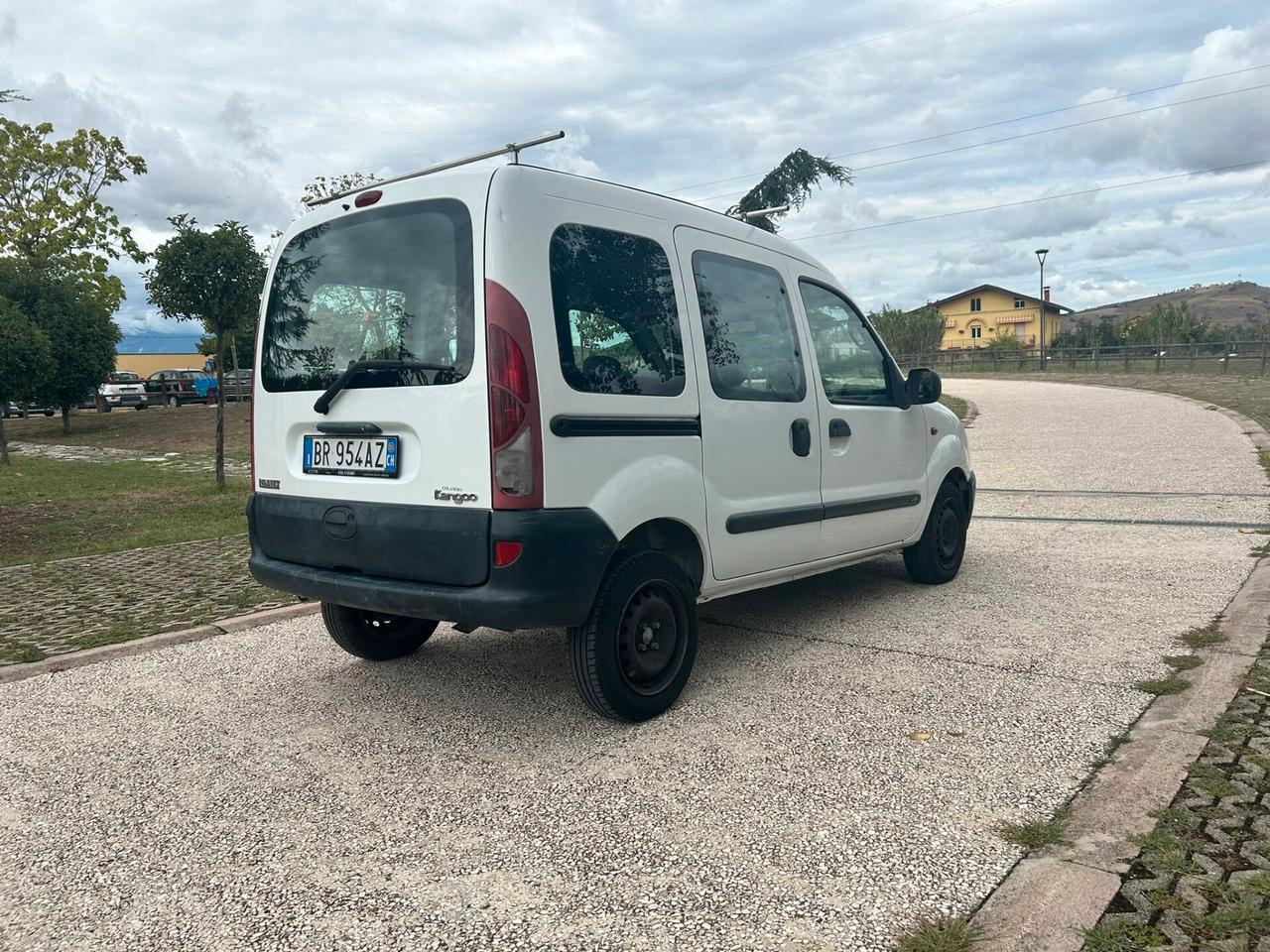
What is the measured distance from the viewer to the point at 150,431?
79.6 ft

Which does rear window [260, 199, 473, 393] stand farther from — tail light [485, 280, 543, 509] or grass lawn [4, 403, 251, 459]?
grass lawn [4, 403, 251, 459]

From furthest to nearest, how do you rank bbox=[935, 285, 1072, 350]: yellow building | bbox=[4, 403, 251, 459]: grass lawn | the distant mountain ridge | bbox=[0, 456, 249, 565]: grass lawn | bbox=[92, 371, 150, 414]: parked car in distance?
1. the distant mountain ridge
2. bbox=[935, 285, 1072, 350]: yellow building
3. bbox=[92, 371, 150, 414]: parked car in distance
4. bbox=[4, 403, 251, 459]: grass lawn
5. bbox=[0, 456, 249, 565]: grass lawn

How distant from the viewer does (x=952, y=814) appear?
2.88 m

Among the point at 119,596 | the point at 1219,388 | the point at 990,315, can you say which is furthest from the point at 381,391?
the point at 990,315

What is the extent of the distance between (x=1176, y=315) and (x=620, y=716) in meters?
63.1

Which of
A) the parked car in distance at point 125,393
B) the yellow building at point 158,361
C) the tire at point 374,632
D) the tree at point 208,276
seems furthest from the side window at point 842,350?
the yellow building at point 158,361

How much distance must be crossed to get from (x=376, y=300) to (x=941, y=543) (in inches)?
154

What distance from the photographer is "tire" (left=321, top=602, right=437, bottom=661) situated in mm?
4594

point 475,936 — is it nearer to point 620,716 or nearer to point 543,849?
point 543,849

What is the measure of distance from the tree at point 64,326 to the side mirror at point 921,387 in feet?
70.5

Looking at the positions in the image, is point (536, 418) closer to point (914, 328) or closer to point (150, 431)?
point (150, 431)

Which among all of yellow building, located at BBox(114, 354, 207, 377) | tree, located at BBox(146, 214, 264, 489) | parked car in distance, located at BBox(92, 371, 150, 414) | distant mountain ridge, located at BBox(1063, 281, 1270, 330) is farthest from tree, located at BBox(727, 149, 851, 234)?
distant mountain ridge, located at BBox(1063, 281, 1270, 330)

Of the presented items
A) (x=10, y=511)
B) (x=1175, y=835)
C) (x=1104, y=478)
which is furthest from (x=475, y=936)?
(x=10, y=511)

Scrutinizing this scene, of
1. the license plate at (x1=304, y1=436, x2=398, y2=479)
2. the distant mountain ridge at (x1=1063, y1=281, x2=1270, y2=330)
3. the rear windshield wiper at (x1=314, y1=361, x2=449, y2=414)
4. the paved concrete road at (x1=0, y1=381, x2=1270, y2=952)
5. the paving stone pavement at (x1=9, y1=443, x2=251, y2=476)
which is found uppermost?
the distant mountain ridge at (x1=1063, y1=281, x2=1270, y2=330)
